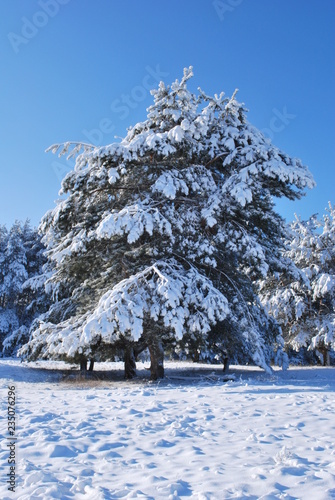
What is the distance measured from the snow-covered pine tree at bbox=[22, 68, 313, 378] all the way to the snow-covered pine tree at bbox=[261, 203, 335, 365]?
9.67 m

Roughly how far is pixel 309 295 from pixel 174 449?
899 inches

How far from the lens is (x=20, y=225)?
35812 mm

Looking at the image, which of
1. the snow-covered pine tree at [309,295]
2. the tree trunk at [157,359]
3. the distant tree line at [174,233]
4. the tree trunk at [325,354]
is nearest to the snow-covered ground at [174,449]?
the distant tree line at [174,233]

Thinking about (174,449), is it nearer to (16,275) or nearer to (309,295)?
(309,295)

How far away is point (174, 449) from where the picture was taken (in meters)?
4.38

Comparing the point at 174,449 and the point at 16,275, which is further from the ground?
the point at 16,275

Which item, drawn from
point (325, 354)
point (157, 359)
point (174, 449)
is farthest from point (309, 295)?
point (174, 449)

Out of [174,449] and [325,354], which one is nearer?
[174,449]

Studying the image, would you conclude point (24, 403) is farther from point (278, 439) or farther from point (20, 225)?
point (20, 225)

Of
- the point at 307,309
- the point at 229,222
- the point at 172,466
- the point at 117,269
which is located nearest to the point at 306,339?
the point at 307,309

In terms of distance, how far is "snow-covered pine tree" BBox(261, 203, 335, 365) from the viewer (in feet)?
76.0

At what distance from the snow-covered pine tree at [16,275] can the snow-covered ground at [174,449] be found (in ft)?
81.4

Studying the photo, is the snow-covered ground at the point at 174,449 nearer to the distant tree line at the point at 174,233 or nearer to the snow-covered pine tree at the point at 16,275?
the distant tree line at the point at 174,233

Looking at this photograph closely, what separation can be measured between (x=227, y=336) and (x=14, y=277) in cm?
2379
